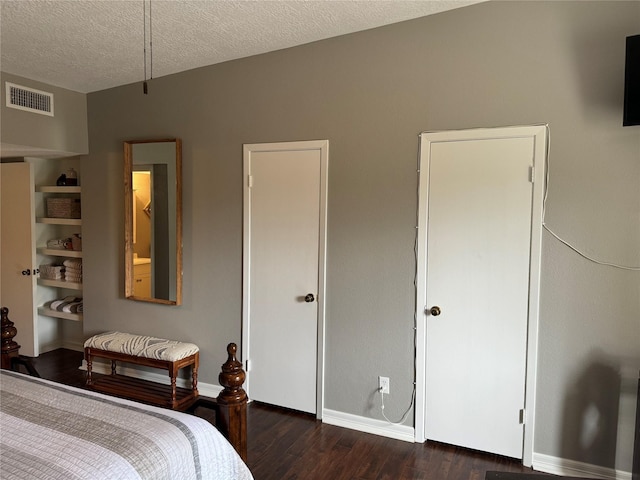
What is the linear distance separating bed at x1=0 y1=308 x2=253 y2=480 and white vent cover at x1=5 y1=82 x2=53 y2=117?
8.15 ft

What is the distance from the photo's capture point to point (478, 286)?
2693 mm

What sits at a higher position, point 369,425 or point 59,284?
point 59,284

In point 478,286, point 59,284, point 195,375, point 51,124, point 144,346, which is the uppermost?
point 51,124

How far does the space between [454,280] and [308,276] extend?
1014mm

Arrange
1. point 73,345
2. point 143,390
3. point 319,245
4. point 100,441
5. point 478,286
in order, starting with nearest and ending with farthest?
1. point 100,441
2. point 478,286
3. point 319,245
4. point 143,390
5. point 73,345

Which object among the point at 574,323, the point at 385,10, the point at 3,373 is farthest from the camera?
the point at 385,10

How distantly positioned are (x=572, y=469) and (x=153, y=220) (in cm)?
341

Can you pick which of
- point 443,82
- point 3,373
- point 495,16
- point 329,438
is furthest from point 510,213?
point 3,373

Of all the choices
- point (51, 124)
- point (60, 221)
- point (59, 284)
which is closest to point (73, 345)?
point (59, 284)

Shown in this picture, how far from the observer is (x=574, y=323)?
2.49 metres

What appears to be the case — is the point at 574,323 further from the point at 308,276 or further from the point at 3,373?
the point at 3,373

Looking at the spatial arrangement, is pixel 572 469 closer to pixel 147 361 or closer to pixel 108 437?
pixel 108 437

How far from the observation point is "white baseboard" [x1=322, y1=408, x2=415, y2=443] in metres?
2.91

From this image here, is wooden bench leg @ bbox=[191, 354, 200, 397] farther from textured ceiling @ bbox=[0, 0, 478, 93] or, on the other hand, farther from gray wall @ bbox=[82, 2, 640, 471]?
textured ceiling @ bbox=[0, 0, 478, 93]
